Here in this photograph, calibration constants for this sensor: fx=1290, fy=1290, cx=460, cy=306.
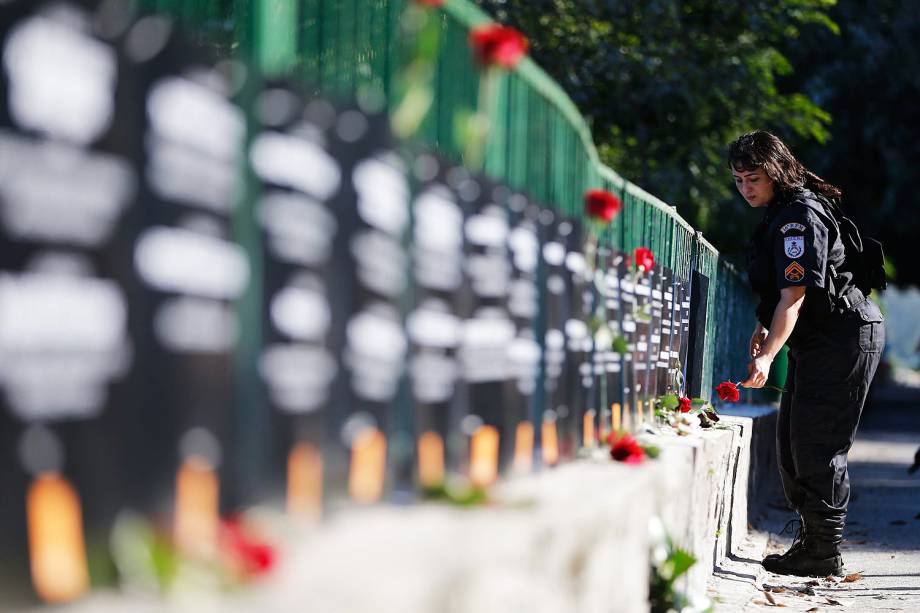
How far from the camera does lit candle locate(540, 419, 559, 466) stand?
3516 millimetres

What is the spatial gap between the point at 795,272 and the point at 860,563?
81.4 inches

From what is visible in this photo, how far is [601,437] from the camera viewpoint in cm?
417

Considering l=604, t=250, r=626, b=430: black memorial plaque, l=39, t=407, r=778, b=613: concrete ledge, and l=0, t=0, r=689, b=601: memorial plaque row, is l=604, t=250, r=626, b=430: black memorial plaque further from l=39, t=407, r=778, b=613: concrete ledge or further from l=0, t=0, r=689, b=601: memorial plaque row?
l=0, t=0, r=689, b=601: memorial plaque row

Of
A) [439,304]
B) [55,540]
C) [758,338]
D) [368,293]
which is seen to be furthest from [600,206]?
[758,338]

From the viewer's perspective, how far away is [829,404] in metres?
Answer: 5.93

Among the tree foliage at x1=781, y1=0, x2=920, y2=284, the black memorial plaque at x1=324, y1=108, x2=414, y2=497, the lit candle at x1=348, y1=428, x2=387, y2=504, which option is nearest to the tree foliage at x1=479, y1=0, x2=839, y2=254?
the tree foliage at x1=781, y1=0, x2=920, y2=284

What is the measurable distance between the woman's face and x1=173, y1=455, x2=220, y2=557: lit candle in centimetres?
444

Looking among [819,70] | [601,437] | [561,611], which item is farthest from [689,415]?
[819,70]

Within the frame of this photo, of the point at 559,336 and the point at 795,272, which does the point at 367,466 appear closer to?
the point at 559,336

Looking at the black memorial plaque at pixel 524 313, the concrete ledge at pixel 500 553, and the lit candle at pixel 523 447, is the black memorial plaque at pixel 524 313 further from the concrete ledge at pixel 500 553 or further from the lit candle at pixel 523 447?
the concrete ledge at pixel 500 553

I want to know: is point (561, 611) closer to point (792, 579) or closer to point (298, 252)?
point (298, 252)

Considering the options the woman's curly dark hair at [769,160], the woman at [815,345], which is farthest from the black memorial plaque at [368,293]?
the woman's curly dark hair at [769,160]

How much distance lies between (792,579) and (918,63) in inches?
635

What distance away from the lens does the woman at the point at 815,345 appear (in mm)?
5859
